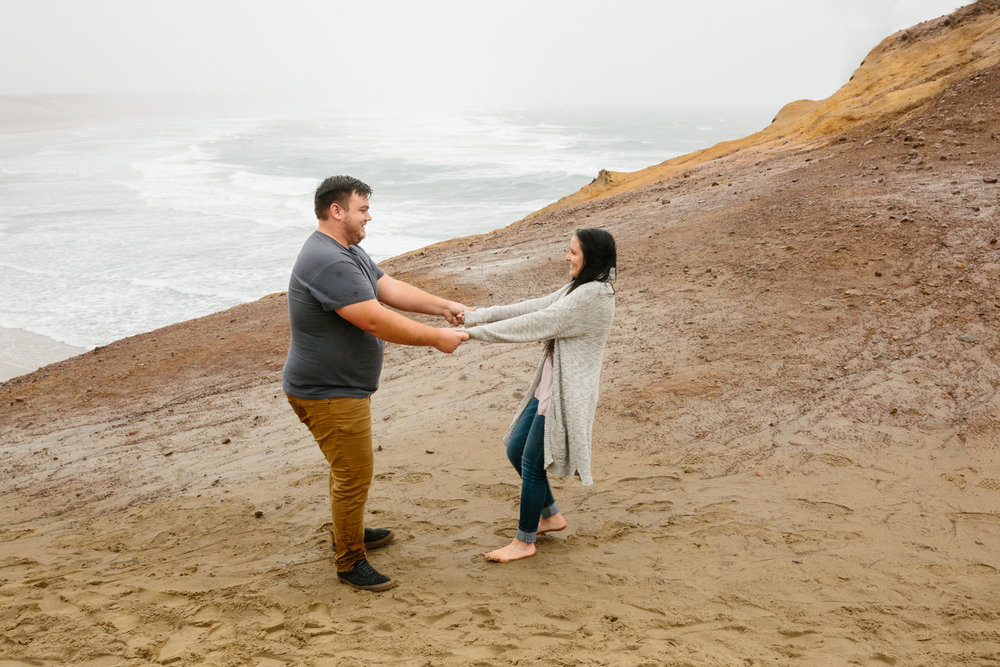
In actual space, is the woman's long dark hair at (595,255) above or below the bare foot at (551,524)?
above

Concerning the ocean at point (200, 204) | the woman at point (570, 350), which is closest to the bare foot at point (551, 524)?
the woman at point (570, 350)

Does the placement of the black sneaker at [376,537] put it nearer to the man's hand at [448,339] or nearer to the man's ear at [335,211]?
the man's hand at [448,339]

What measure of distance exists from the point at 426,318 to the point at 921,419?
18.3ft

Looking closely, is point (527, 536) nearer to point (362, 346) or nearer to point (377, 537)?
point (377, 537)

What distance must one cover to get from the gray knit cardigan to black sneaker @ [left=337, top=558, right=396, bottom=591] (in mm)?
932

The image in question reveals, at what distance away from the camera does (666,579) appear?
346 centimetres

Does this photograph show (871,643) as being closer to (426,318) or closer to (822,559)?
(822,559)

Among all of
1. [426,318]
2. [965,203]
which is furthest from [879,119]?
[426,318]

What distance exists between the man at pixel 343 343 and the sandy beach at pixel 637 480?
42cm

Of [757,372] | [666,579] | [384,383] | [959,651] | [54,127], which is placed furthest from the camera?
[54,127]

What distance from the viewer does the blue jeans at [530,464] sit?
11.5ft

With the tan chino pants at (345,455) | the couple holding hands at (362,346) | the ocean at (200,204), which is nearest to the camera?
the couple holding hands at (362,346)

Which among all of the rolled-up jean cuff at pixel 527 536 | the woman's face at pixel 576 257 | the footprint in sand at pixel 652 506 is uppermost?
the woman's face at pixel 576 257

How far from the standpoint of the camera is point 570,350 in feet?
11.2
